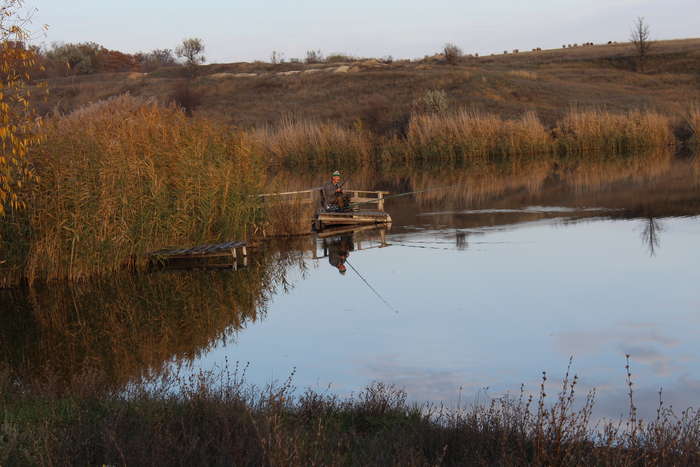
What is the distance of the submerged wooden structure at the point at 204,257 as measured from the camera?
17281mm

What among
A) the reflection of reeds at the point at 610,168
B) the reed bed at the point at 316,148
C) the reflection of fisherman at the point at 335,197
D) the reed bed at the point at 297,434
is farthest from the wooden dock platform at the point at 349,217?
the reed bed at the point at 316,148

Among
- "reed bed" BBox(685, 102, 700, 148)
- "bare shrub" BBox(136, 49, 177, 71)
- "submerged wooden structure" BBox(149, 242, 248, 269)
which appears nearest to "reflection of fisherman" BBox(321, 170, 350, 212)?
"submerged wooden structure" BBox(149, 242, 248, 269)

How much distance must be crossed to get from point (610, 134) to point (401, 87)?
22.6 meters

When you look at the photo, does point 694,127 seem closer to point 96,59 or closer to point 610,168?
point 610,168

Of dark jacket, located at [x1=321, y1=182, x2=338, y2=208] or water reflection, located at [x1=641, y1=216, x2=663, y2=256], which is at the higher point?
dark jacket, located at [x1=321, y1=182, x2=338, y2=208]

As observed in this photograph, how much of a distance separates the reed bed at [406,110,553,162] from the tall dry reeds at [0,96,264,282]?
22863mm

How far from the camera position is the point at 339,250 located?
19672 millimetres

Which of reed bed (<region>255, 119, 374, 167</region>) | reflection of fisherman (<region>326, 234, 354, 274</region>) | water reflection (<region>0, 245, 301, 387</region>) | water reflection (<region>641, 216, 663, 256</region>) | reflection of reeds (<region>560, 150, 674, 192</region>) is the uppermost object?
reed bed (<region>255, 119, 374, 167</region>)

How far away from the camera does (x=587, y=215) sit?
23469mm

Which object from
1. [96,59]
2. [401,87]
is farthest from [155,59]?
[401,87]

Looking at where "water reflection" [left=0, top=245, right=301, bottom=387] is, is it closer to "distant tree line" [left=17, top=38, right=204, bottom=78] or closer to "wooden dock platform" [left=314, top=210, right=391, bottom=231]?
"wooden dock platform" [left=314, top=210, right=391, bottom=231]

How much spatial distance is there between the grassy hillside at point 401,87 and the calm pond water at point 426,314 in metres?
28.2

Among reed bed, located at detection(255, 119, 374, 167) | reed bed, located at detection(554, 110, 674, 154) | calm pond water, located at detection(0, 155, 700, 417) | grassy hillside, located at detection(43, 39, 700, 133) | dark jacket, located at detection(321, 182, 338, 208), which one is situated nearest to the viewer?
calm pond water, located at detection(0, 155, 700, 417)

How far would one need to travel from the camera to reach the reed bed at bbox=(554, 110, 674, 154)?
42344 millimetres
